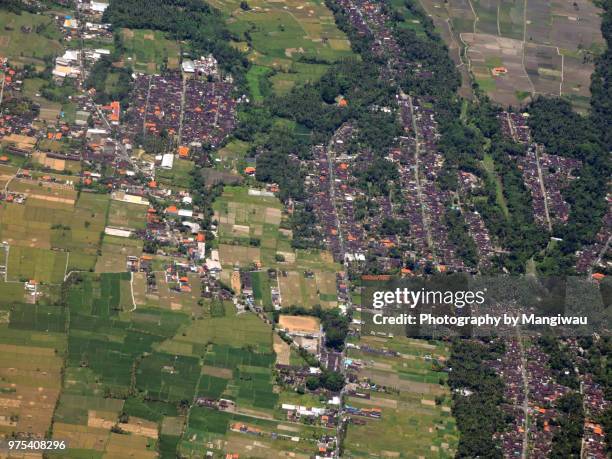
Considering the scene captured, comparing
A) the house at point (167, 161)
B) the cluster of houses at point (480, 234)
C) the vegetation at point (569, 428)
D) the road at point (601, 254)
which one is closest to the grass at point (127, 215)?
the house at point (167, 161)

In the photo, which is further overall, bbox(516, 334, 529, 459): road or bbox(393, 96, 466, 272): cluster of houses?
bbox(393, 96, 466, 272): cluster of houses

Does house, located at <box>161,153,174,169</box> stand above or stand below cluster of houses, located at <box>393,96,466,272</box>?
above

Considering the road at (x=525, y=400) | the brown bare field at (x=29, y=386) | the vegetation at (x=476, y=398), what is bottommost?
the road at (x=525, y=400)

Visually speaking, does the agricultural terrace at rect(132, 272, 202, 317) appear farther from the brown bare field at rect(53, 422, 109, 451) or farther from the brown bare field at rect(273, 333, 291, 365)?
the brown bare field at rect(53, 422, 109, 451)

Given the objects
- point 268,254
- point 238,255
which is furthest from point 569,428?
point 238,255

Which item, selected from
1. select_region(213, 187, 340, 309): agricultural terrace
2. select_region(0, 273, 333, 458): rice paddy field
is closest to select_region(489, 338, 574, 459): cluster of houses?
select_region(213, 187, 340, 309): agricultural terrace

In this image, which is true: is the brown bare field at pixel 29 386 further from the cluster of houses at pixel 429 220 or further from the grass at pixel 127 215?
the cluster of houses at pixel 429 220

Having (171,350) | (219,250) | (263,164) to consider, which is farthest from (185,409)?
(263,164)

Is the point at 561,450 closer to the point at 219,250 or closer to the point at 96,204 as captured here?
the point at 219,250
